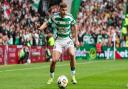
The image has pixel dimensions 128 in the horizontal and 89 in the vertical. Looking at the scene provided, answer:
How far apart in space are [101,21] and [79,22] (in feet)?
6.67

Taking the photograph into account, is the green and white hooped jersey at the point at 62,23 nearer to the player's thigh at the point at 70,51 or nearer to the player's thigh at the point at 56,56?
the player's thigh at the point at 70,51

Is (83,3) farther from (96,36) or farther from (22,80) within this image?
(22,80)

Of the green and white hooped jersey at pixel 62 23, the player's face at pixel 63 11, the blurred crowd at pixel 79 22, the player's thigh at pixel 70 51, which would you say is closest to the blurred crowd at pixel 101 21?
the blurred crowd at pixel 79 22

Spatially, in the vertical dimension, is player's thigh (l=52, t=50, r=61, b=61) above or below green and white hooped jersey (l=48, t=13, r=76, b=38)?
below

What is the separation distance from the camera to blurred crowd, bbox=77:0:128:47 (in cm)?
4500

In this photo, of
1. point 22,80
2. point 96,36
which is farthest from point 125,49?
point 22,80

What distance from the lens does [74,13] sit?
47656 mm

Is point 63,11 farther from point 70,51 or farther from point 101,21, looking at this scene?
point 101,21

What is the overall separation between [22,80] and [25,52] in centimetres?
1577

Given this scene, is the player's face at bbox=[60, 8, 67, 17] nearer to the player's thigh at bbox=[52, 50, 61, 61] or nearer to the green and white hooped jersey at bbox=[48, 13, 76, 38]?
the green and white hooped jersey at bbox=[48, 13, 76, 38]

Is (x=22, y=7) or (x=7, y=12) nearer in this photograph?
(x=7, y=12)

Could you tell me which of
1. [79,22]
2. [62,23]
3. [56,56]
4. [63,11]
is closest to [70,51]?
[56,56]

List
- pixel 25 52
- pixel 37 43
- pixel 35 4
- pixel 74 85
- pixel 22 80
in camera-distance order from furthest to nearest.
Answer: pixel 35 4 < pixel 37 43 < pixel 25 52 < pixel 22 80 < pixel 74 85

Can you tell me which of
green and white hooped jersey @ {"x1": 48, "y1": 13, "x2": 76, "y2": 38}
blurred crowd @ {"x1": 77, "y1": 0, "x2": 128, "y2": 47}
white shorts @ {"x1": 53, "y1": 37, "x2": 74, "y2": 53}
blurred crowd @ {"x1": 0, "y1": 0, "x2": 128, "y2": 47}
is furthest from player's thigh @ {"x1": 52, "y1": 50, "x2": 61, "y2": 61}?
blurred crowd @ {"x1": 77, "y1": 0, "x2": 128, "y2": 47}
